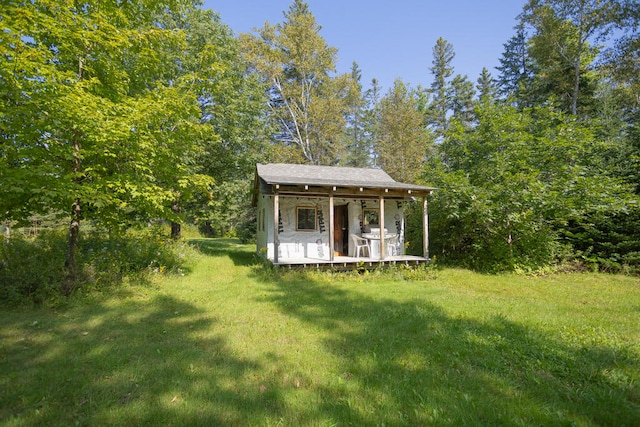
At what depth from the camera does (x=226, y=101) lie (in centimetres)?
1568

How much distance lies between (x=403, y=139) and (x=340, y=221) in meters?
13.1

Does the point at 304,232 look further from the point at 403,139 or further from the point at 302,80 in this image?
the point at 302,80

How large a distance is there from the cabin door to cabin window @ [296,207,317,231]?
1.26m

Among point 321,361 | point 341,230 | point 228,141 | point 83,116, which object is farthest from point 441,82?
point 321,361

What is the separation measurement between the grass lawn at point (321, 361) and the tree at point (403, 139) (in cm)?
1719

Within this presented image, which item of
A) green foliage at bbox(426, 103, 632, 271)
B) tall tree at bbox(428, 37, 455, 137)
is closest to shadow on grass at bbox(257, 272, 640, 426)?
green foliage at bbox(426, 103, 632, 271)

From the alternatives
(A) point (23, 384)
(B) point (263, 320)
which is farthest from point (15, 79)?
(B) point (263, 320)

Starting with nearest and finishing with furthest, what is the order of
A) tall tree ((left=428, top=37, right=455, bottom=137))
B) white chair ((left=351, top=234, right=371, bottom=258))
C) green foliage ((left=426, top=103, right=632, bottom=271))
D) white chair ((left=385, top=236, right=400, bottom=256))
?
green foliage ((left=426, top=103, right=632, bottom=271)) → white chair ((left=351, top=234, right=371, bottom=258)) → white chair ((left=385, top=236, right=400, bottom=256)) → tall tree ((left=428, top=37, right=455, bottom=137))

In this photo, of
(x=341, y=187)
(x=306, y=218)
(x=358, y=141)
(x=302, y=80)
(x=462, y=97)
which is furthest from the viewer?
(x=358, y=141)

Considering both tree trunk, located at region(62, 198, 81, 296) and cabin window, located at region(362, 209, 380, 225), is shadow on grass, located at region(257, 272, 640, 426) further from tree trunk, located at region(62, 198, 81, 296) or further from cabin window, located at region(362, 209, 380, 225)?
cabin window, located at region(362, 209, 380, 225)

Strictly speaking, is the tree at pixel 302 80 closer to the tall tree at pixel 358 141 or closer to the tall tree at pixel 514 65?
the tall tree at pixel 358 141

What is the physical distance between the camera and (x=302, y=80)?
77.4 ft

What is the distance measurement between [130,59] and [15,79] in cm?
367

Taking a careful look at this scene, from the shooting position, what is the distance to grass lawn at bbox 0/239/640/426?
272cm
